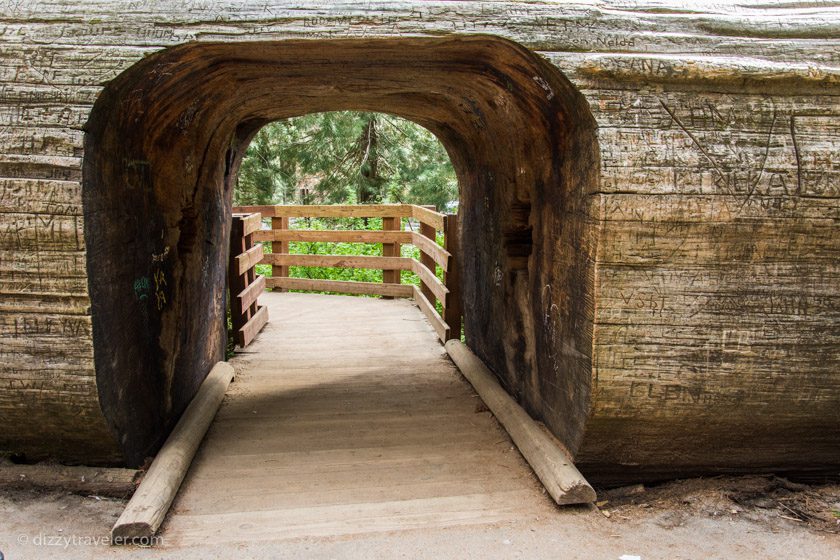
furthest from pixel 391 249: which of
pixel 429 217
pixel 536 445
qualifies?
pixel 536 445

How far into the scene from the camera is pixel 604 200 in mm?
2955

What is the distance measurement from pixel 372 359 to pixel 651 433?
3440 millimetres

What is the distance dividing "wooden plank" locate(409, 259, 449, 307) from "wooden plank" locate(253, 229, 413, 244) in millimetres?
438

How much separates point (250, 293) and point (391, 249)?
9.73 feet

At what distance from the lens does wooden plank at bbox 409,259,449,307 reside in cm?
692

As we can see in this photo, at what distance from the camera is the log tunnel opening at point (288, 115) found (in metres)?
3.15

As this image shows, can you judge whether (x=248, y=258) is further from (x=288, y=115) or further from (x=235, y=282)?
(x=288, y=115)

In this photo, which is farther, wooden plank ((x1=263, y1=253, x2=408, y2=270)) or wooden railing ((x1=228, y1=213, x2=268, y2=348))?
wooden plank ((x1=263, y1=253, x2=408, y2=270))

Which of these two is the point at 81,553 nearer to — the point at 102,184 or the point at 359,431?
the point at 102,184

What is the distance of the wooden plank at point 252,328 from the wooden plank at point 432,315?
183cm

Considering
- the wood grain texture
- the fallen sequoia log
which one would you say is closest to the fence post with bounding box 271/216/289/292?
the wood grain texture

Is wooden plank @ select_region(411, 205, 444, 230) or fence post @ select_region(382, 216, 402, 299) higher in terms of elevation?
wooden plank @ select_region(411, 205, 444, 230)

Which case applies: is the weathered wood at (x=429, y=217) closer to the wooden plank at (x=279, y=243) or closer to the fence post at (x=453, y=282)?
the fence post at (x=453, y=282)

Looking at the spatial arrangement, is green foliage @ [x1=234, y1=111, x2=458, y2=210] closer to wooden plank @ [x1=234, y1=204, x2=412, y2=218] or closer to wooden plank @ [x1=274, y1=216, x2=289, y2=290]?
wooden plank @ [x1=274, y1=216, x2=289, y2=290]
